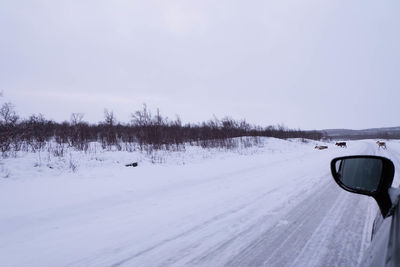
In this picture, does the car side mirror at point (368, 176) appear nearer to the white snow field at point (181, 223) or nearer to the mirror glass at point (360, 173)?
the mirror glass at point (360, 173)

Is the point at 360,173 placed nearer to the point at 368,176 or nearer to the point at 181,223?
the point at 368,176

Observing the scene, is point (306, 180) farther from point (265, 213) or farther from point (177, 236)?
point (177, 236)

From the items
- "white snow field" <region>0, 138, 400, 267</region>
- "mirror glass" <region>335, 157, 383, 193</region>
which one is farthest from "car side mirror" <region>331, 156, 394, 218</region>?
"white snow field" <region>0, 138, 400, 267</region>

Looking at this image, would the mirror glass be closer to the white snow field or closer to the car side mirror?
the car side mirror

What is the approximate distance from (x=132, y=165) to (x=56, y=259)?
28.8 ft

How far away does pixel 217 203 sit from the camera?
529 cm

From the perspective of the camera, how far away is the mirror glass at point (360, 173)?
168 centimetres

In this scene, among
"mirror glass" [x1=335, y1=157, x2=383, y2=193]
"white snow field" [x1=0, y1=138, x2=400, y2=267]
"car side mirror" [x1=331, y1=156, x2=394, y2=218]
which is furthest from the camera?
"white snow field" [x1=0, y1=138, x2=400, y2=267]

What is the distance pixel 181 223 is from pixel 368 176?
313 cm

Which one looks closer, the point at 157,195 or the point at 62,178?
the point at 157,195

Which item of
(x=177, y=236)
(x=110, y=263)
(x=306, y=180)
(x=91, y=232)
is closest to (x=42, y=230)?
(x=91, y=232)

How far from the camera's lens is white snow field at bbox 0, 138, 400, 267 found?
2.95 meters

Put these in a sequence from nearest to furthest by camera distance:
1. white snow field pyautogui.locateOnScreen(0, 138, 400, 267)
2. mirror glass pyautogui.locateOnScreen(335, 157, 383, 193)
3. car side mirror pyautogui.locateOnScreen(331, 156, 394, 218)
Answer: car side mirror pyautogui.locateOnScreen(331, 156, 394, 218) < mirror glass pyautogui.locateOnScreen(335, 157, 383, 193) < white snow field pyautogui.locateOnScreen(0, 138, 400, 267)

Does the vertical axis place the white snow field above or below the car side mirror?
below
